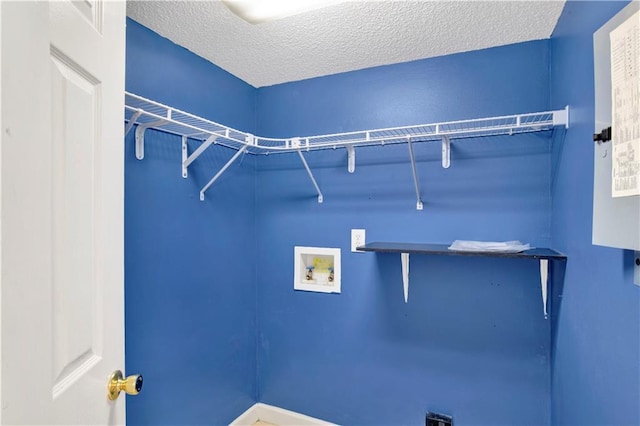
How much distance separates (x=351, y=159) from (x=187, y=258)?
1.08m

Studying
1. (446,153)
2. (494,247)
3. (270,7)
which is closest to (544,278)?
(494,247)

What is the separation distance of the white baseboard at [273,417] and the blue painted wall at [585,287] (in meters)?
1.34

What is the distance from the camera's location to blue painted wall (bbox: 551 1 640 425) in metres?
0.83

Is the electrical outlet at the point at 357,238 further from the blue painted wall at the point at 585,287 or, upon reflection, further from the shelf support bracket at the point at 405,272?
the blue painted wall at the point at 585,287

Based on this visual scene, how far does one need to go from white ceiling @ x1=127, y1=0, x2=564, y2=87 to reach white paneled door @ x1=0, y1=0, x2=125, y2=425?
771 mm

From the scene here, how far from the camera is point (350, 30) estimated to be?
160 centimetres

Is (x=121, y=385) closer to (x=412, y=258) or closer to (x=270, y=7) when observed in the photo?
(x=270, y=7)

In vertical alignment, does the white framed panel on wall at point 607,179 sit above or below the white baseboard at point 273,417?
above

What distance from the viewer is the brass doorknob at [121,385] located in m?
0.78

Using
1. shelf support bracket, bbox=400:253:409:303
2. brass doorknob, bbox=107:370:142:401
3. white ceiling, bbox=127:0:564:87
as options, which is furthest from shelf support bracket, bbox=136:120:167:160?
shelf support bracket, bbox=400:253:409:303

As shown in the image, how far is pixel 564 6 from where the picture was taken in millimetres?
1365

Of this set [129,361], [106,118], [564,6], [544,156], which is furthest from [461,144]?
[129,361]

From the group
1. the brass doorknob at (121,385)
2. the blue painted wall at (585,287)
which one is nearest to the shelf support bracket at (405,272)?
the blue painted wall at (585,287)

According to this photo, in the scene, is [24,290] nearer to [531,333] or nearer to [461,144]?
[461,144]
